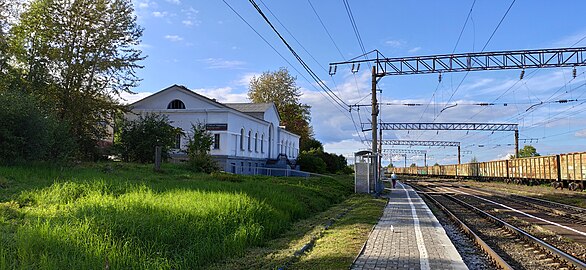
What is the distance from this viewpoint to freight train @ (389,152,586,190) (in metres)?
32.1

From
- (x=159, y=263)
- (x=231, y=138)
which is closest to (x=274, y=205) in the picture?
(x=159, y=263)

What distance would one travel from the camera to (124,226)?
27.8 feet

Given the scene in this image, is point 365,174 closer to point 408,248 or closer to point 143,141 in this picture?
point 143,141

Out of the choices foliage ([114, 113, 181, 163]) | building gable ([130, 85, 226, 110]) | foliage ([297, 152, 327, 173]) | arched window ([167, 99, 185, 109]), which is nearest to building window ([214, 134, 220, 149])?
building gable ([130, 85, 226, 110])

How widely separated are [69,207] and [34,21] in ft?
81.1

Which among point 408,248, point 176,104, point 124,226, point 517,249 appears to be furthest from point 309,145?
point 124,226

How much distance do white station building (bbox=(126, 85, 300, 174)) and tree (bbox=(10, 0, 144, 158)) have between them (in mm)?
5779

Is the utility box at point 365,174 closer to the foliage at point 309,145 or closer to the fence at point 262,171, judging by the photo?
the fence at point 262,171

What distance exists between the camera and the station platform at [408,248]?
27.9ft

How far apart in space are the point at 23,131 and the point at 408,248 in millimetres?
17017

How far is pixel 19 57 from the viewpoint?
30719 millimetres

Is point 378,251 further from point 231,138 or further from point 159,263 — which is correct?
point 231,138

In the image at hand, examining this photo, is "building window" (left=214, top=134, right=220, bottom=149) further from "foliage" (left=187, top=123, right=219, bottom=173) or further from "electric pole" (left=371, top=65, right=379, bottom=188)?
"electric pole" (left=371, top=65, right=379, bottom=188)

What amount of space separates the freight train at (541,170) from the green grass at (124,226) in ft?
82.0
